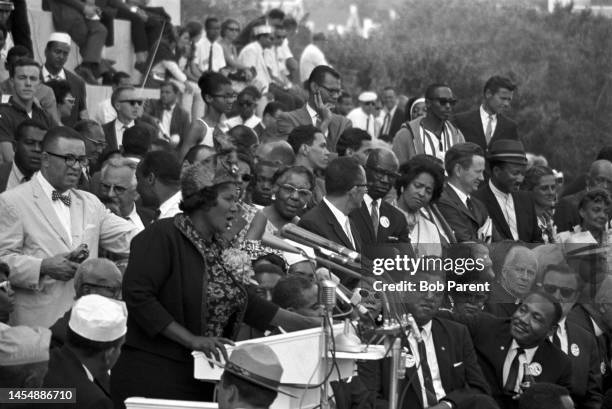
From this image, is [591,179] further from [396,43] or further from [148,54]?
[396,43]

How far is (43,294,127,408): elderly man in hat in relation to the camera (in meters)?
6.28

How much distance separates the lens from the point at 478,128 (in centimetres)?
1425

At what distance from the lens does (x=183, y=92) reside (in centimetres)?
1884

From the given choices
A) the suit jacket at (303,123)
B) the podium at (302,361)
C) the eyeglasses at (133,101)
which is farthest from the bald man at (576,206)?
the podium at (302,361)

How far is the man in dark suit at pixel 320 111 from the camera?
13562 millimetres

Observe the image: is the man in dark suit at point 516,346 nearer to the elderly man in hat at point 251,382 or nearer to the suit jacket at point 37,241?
the suit jacket at point 37,241

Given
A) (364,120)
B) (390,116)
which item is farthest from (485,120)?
(390,116)

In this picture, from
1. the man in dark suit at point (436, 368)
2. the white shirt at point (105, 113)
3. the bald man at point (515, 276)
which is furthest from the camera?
the white shirt at point (105, 113)

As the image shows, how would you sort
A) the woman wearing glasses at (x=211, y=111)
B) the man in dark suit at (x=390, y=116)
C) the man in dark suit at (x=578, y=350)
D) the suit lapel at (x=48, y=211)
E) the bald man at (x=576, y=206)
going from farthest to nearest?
1. the man in dark suit at (x=390, y=116)
2. the bald man at (x=576, y=206)
3. the woman wearing glasses at (x=211, y=111)
4. the man in dark suit at (x=578, y=350)
5. the suit lapel at (x=48, y=211)

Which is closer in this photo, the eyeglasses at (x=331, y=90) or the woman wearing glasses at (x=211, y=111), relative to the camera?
the woman wearing glasses at (x=211, y=111)

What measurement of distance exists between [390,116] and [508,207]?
8677mm

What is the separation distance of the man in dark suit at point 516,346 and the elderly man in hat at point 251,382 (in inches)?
175

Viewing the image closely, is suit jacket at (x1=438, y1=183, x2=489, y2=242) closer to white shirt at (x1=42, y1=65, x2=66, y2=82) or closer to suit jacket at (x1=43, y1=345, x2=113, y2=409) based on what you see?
white shirt at (x1=42, y1=65, x2=66, y2=82)

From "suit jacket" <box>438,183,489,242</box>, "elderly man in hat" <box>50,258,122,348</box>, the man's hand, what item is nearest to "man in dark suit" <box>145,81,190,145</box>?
"suit jacket" <box>438,183,489,242</box>
